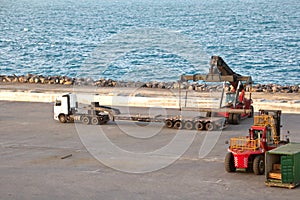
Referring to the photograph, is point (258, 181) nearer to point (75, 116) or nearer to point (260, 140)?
point (260, 140)

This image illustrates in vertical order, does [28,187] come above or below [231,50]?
below

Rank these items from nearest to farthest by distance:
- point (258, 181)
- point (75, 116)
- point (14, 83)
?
point (258, 181) < point (75, 116) < point (14, 83)

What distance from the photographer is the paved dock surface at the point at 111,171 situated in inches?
997

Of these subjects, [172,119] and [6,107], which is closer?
[172,119]

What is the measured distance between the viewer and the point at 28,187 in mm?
26266

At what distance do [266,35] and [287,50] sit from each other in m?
34.1

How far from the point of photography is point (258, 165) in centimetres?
2734

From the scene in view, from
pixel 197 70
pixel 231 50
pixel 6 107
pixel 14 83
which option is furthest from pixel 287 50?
pixel 6 107

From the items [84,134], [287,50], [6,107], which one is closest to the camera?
[84,134]

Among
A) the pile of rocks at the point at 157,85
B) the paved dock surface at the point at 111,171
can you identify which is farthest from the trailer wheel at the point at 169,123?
the pile of rocks at the point at 157,85

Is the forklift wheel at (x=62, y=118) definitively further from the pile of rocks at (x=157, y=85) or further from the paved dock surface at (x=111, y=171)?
the pile of rocks at (x=157, y=85)

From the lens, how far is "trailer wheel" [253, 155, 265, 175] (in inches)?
1077

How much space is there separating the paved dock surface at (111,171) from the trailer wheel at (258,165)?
0.99 ft

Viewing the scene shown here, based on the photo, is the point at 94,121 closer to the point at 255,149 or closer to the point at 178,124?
the point at 178,124
